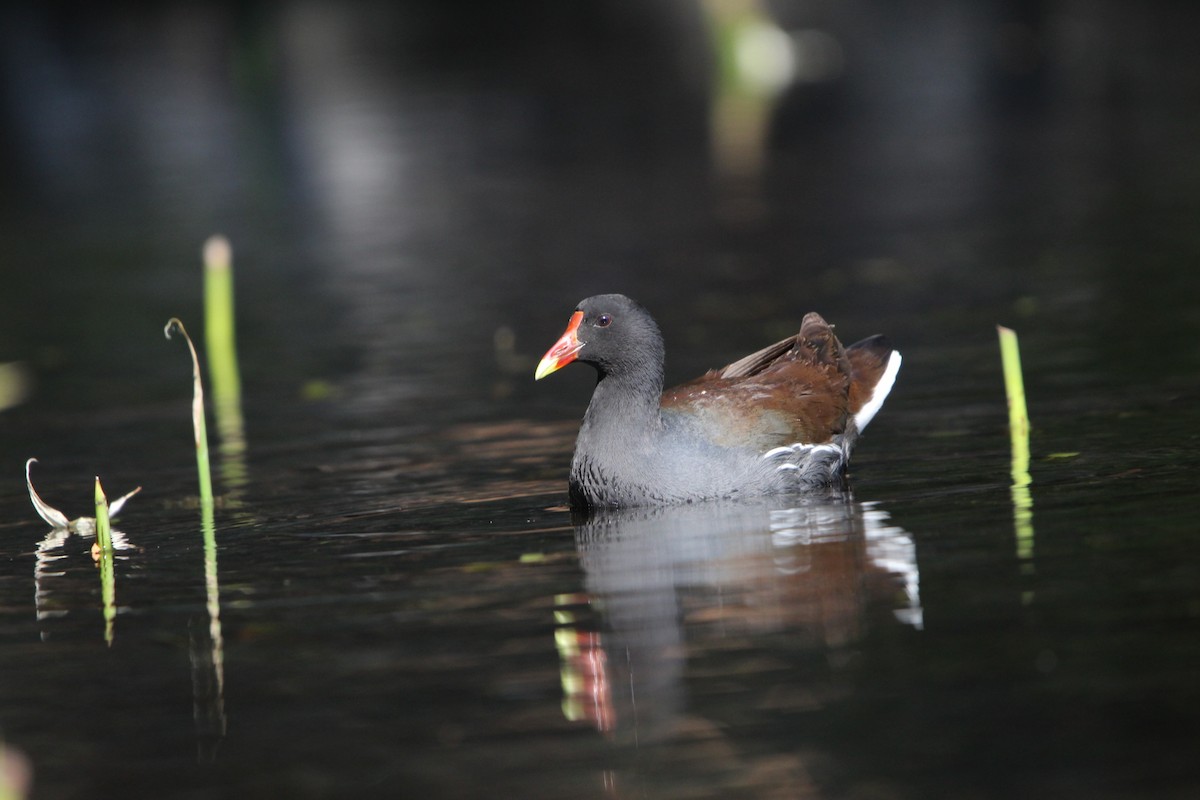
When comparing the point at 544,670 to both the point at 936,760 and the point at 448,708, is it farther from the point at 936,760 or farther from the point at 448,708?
the point at 936,760

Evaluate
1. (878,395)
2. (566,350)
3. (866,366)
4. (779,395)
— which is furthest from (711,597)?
(866,366)

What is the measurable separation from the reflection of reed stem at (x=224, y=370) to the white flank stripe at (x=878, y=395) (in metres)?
3.20

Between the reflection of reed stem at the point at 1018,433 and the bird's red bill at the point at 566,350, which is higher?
the bird's red bill at the point at 566,350

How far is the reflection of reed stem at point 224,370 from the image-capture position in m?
9.80

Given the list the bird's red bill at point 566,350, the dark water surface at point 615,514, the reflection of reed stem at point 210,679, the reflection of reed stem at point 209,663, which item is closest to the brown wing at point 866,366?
the dark water surface at point 615,514

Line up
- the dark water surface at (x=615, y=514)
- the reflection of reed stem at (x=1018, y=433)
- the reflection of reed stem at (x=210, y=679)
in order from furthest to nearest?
the reflection of reed stem at (x=1018, y=433) → the reflection of reed stem at (x=210, y=679) → the dark water surface at (x=615, y=514)

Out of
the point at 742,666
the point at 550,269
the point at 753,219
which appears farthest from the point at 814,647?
the point at 753,219

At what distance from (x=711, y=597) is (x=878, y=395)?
2.90 meters

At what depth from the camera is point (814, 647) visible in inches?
230

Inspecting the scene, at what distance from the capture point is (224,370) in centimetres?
1326

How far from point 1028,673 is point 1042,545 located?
1537 millimetres

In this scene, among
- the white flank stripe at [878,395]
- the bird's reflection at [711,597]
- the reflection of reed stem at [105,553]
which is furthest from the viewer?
the white flank stripe at [878,395]

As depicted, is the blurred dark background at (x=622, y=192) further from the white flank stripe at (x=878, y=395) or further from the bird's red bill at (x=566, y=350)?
the bird's red bill at (x=566, y=350)

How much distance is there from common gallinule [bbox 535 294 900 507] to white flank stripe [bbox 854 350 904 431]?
0.30 feet
